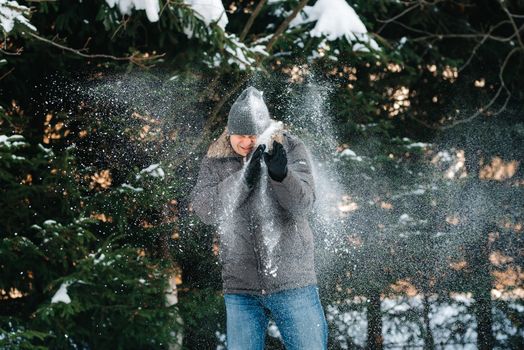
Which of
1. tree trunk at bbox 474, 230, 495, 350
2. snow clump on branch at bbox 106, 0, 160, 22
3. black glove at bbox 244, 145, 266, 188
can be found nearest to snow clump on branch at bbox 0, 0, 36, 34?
snow clump on branch at bbox 106, 0, 160, 22

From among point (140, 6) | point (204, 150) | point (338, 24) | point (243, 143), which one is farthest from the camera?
point (204, 150)

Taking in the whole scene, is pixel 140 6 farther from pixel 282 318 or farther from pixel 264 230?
pixel 282 318

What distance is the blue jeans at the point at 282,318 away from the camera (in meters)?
2.88

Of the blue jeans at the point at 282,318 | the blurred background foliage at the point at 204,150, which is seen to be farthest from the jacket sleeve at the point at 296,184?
the blurred background foliage at the point at 204,150

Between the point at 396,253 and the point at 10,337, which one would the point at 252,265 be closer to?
the point at 10,337

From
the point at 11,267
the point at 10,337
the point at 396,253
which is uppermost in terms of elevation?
the point at 396,253

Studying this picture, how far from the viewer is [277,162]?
2.67 metres

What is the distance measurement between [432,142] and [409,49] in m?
1.12

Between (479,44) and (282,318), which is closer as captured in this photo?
(282,318)

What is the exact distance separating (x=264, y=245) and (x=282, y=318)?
361 mm

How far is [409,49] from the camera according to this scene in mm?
6410

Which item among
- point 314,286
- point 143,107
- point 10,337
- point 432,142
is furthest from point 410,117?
point 10,337

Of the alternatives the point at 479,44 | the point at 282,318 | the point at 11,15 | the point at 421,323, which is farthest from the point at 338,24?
the point at 421,323

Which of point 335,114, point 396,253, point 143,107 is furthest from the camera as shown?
point 396,253
